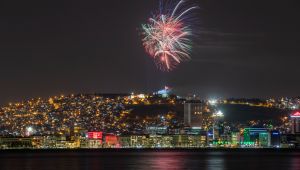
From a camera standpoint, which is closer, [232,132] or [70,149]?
[70,149]

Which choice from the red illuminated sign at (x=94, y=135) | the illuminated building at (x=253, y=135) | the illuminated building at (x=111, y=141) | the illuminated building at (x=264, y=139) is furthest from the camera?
the illuminated building at (x=253, y=135)

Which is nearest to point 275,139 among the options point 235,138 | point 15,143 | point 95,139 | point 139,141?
point 235,138

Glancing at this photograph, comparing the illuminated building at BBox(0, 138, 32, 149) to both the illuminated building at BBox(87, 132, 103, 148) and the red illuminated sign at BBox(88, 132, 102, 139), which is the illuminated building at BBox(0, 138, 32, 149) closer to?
the illuminated building at BBox(87, 132, 103, 148)

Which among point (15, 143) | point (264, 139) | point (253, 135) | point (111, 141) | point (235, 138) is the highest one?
point (253, 135)

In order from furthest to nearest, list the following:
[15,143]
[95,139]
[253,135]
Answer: [253,135]
[95,139]
[15,143]

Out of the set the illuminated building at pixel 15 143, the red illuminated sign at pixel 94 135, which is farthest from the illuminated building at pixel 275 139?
the illuminated building at pixel 15 143

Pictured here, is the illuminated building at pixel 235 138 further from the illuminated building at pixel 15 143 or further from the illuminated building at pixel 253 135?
the illuminated building at pixel 15 143

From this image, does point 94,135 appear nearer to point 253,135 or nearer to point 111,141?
point 111,141

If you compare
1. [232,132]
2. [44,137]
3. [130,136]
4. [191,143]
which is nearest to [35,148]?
[44,137]

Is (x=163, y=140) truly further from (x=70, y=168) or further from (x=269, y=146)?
(x=70, y=168)

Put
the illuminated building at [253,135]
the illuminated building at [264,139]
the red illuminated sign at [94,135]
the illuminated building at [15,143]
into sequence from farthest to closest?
the illuminated building at [253,135] < the illuminated building at [264,139] < the red illuminated sign at [94,135] < the illuminated building at [15,143]

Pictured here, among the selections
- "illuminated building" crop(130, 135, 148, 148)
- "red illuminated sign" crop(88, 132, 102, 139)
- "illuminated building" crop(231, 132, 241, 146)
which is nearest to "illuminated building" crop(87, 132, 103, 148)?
"red illuminated sign" crop(88, 132, 102, 139)
